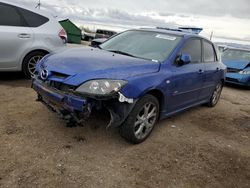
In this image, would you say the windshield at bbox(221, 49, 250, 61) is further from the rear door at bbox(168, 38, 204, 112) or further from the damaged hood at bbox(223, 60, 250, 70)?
the rear door at bbox(168, 38, 204, 112)

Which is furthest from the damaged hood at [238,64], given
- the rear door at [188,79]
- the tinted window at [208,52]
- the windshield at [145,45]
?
the windshield at [145,45]

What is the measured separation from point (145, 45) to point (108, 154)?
6.71 ft

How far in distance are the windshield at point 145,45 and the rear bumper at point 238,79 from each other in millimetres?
6344

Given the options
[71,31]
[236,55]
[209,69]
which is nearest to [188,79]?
[209,69]

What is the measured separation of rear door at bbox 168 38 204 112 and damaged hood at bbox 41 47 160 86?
56 cm

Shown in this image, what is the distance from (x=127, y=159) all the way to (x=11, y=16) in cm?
446

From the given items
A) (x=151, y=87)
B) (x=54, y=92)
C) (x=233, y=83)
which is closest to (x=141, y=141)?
(x=151, y=87)

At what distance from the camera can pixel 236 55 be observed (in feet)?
39.2

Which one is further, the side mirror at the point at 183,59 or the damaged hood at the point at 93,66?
the side mirror at the point at 183,59

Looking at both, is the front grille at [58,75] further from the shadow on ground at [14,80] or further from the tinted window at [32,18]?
the tinted window at [32,18]

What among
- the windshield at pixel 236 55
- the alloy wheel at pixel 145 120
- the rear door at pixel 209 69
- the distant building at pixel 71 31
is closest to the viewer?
the alloy wheel at pixel 145 120

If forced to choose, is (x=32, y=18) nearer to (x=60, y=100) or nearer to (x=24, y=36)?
(x=24, y=36)

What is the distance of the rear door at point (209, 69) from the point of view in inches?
228

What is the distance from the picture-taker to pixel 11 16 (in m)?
6.31
